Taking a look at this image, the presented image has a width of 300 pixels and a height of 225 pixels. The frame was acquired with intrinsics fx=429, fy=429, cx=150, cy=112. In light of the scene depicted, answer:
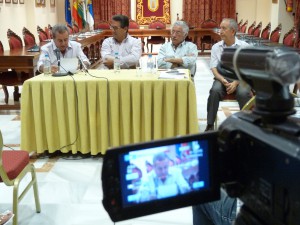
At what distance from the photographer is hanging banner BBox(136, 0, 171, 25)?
39.3 feet

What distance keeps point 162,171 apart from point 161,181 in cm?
2

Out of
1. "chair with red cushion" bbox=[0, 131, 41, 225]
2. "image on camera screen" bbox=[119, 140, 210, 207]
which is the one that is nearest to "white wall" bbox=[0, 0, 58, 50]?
"chair with red cushion" bbox=[0, 131, 41, 225]

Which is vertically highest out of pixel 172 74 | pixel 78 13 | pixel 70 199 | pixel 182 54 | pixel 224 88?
pixel 78 13

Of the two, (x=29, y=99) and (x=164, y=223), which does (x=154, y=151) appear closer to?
(x=164, y=223)

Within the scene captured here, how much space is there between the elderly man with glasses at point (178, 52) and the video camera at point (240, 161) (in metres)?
3.30

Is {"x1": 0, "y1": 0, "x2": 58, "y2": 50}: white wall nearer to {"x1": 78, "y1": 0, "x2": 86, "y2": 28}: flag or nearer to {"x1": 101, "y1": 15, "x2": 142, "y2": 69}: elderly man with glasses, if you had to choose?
{"x1": 78, "y1": 0, "x2": 86, "y2": 28}: flag

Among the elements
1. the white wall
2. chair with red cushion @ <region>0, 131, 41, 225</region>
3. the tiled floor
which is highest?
the white wall

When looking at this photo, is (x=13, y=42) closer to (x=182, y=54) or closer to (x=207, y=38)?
(x=182, y=54)

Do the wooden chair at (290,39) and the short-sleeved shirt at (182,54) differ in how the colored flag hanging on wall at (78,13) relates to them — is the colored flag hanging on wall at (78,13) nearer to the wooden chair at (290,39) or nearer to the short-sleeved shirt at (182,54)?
the wooden chair at (290,39)

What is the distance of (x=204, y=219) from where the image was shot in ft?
5.25

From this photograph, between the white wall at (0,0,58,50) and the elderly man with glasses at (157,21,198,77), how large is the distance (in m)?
4.60

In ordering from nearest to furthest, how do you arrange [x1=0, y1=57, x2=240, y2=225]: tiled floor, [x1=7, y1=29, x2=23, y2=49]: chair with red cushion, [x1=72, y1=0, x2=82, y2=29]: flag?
1. [x1=0, y1=57, x2=240, y2=225]: tiled floor
2. [x1=7, y1=29, x2=23, y2=49]: chair with red cushion
3. [x1=72, y1=0, x2=82, y2=29]: flag

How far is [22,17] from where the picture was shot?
9.20 metres

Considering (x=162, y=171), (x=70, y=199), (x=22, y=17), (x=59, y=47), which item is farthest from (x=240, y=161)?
(x=22, y=17)
